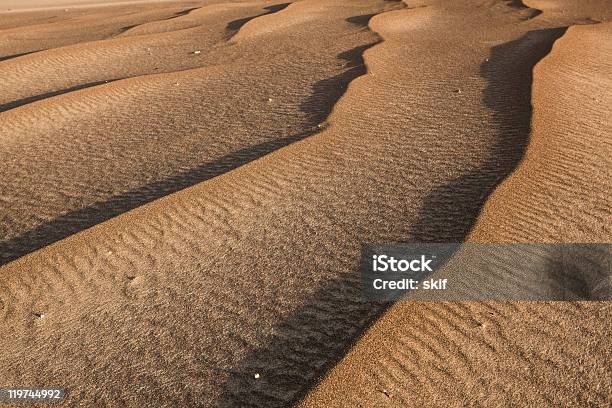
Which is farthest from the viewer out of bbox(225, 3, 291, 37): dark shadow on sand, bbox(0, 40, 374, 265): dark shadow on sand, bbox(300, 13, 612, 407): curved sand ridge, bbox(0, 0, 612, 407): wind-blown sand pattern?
bbox(225, 3, 291, 37): dark shadow on sand

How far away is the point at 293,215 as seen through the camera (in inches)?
187

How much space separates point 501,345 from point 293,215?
2012 mm

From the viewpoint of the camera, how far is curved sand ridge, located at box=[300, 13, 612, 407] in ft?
9.80

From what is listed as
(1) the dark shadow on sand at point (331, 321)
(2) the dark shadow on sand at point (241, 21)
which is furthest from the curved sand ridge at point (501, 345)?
(2) the dark shadow on sand at point (241, 21)

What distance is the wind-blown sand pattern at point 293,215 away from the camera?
10.5ft

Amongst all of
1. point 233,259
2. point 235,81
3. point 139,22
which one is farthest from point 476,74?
point 139,22

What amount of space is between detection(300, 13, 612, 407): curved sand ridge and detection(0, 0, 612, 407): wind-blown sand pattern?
0.04ft

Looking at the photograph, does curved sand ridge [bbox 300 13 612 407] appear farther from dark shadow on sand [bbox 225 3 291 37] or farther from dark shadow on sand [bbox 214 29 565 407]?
dark shadow on sand [bbox 225 3 291 37]

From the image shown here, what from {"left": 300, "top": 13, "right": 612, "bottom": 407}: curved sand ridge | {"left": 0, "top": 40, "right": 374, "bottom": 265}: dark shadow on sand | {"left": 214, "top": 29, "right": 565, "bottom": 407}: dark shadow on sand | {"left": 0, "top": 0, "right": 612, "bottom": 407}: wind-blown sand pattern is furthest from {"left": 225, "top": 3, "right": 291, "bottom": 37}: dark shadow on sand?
{"left": 300, "top": 13, "right": 612, "bottom": 407}: curved sand ridge

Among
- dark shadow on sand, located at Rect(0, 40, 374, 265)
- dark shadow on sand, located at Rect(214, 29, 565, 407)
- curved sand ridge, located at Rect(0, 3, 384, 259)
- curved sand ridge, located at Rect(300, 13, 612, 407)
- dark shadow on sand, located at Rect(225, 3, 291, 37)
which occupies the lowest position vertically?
curved sand ridge, located at Rect(300, 13, 612, 407)

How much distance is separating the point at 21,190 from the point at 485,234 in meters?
4.19

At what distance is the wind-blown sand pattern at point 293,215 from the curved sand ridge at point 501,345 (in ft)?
0.04

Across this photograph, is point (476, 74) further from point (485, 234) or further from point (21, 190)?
point (21, 190)

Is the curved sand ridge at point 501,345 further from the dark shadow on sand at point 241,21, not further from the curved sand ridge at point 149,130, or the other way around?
the dark shadow on sand at point 241,21
